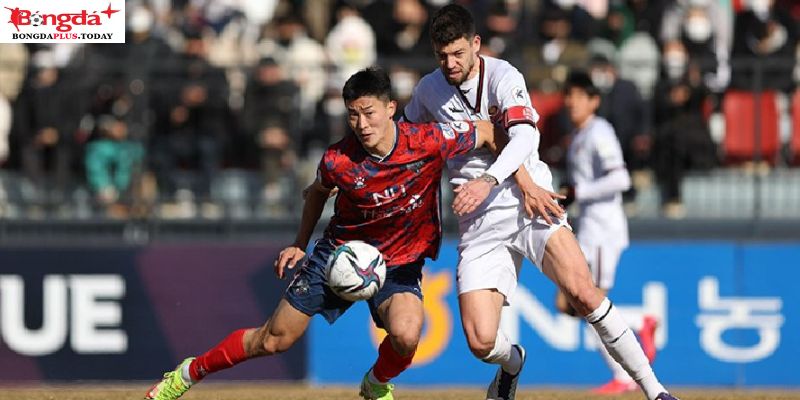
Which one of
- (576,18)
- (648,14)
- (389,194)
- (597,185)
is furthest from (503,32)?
(389,194)

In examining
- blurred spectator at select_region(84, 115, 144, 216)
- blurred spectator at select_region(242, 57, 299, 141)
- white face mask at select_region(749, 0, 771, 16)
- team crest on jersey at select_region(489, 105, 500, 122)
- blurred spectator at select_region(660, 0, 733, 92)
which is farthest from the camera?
white face mask at select_region(749, 0, 771, 16)

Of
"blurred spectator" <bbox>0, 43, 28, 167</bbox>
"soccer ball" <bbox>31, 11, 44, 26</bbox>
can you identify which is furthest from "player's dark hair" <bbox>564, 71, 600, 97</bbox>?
"blurred spectator" <bbox>0, 43, 28, 167</bbox>

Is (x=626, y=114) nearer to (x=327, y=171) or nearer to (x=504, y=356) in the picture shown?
(x=504, y=356)

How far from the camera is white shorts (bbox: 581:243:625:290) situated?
508 inches

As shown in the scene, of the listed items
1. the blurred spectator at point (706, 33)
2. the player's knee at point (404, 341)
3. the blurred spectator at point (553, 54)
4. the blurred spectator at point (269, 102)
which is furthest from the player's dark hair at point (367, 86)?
the blurred spectator at point (706, 33)

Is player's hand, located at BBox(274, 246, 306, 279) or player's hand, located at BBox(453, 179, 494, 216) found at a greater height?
player's hand, located at BBox(453, 179, 494, 216)

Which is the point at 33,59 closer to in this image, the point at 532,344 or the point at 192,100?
the point at 192,100

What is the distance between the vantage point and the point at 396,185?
9.23m

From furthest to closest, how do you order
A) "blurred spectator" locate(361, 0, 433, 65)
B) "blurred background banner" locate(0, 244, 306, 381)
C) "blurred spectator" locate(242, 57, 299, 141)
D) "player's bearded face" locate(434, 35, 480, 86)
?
"blurred spectator" locate(361, 0, 433, 65) < "blurred spectator" locate(242, 57, 299, 141) < "blurred background banner" locate(0, 244, 306, 381) < "player's bearded face" locate(434, 35, 480, 86)

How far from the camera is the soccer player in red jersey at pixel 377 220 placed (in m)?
9.16

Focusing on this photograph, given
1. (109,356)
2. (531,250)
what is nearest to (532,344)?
(109,356)

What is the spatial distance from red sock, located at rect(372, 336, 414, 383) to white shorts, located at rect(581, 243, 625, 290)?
364 cm

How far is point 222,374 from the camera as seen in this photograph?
603 inches

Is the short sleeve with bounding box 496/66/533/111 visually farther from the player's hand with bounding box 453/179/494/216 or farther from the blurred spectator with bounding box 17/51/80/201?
the blurred spectator with bounding box 17/51/80/201
